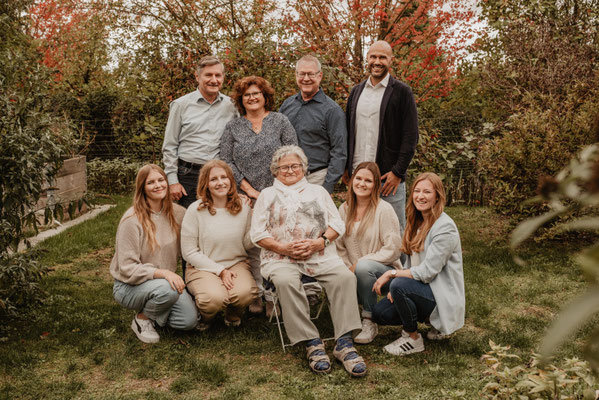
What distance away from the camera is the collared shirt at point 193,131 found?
4.02 metres

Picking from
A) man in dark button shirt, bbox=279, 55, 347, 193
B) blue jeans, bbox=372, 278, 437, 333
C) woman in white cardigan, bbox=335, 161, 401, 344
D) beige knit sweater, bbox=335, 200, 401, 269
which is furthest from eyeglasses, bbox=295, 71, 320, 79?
blue jeans, bbox=372, 278, 437, 333

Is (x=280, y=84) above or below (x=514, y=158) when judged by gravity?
above

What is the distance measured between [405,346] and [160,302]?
1.63 metres

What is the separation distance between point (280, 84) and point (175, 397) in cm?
381

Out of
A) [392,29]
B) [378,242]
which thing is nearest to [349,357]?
[378,242]

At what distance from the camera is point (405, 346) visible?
11.2 ft

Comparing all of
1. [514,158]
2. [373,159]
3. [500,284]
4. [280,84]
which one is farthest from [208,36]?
[500,284]

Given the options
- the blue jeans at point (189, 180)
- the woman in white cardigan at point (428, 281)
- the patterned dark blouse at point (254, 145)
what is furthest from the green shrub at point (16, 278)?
the woman in white cardigan at point (428, 281)

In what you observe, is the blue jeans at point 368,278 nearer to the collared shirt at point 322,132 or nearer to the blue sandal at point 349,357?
the blue sandal at point 349,357

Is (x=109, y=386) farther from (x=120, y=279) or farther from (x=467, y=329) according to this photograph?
(x=467, y=329)

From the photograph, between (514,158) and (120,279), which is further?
(514,158)

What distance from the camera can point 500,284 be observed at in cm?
477

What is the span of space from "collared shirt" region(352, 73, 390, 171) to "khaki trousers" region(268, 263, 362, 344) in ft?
Answer: 3.46

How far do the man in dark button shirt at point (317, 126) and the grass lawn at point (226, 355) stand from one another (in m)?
1.12
